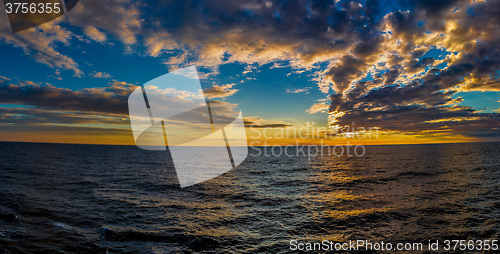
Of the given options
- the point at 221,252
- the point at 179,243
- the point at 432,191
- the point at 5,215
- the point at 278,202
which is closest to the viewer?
the point at 221,252

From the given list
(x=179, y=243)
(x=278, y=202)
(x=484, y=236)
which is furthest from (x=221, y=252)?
(x=484, y=236)

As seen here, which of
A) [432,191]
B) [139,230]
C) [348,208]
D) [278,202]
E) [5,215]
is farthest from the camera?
[432,191]

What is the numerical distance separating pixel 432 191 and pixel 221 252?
2522 centimetres

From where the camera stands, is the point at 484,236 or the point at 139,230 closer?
the point at 484,236

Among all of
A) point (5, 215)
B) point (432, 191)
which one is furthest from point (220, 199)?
point (432, 191)

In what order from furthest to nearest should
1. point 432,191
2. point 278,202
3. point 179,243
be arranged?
point 432,191, point 278,202, point 179,243

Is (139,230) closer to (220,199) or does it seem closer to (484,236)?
(220,199)

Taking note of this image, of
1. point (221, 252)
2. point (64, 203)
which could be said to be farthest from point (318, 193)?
point (64, 203)

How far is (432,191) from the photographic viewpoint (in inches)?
930

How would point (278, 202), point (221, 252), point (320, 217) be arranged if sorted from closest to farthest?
point (221, 252)
point (320, 217)
point (278, 202)

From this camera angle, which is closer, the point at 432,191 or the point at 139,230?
the point at 139,230

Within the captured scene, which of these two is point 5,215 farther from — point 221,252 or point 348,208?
point 348,208

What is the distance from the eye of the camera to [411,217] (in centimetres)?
1571

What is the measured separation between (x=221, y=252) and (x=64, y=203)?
1665 cm
